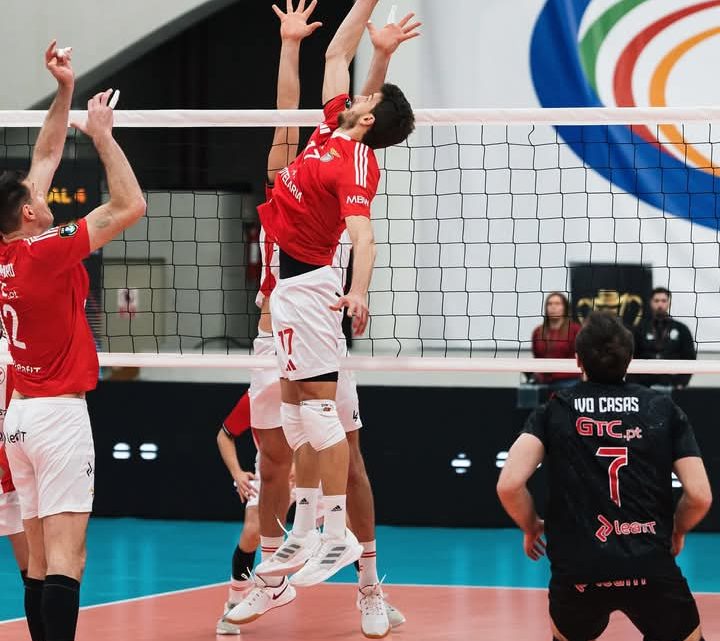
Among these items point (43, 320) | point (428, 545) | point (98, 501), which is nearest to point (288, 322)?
point (43, 320)

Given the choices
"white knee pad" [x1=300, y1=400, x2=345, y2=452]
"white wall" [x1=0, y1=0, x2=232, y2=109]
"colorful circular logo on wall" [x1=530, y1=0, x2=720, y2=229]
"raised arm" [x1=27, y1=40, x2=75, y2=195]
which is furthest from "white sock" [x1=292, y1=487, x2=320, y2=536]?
"white wall" [x1=0, y1=0, x2=232, y2=109]

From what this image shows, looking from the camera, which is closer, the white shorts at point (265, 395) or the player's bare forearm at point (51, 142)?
the player's bare forearm at point (51, 142)

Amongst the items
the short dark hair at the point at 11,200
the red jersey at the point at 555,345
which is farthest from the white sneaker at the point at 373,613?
the red jersey at the point at 555,345

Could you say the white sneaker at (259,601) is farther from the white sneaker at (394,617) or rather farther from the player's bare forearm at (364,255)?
the player's bare forearm at (364,255)

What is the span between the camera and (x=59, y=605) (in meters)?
5.40

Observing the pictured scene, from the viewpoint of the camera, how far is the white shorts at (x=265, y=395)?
7.29 m

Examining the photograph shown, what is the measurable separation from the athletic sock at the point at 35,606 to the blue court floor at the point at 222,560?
1727 mm

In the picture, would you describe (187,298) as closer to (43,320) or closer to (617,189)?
(617,189)

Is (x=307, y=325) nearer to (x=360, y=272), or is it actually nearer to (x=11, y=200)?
(x=360, y=272)

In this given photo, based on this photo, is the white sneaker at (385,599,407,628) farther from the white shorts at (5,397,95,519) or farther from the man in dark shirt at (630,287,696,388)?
the man in dark shirt at (630,287,696,388)

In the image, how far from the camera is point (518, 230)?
1230 centimetres

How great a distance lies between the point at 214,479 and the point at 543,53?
15.8 ft

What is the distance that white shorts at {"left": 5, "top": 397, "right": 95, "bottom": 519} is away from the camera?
17.9ft

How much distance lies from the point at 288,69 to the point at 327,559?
2.55 metres
